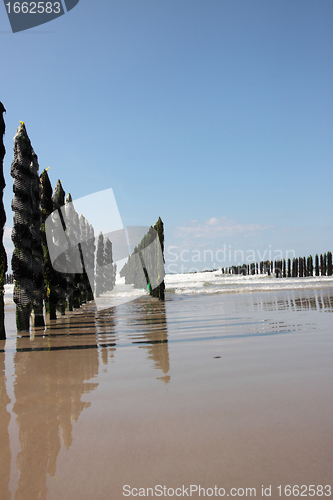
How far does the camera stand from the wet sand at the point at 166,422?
183cm

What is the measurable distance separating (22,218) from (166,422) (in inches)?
387

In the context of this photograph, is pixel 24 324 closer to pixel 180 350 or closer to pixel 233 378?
pixel 180 350

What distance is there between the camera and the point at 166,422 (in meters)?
2.51

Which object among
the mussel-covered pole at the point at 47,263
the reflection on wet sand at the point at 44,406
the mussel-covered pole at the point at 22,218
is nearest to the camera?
the reflection on wet sand at the point at 44,406

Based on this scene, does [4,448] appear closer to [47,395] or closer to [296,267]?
[47,395]

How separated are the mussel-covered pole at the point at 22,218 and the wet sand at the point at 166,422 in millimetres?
Answer: 5992

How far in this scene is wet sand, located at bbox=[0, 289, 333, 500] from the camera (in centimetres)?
183

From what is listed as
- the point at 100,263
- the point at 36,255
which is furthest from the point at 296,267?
the point at 36,255

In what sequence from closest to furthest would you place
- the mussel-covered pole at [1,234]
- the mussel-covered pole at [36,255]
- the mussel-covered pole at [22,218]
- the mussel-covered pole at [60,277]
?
the mussel-covered pole at [1,234], the mussel-covered pole at [22,218], the mussel-covered pole at [36,255], the mussel-covered pole at [60,277]

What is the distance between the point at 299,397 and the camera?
9.56ft

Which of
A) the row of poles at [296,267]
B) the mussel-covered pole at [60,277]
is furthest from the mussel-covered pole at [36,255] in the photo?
the row of poles at [296,267]

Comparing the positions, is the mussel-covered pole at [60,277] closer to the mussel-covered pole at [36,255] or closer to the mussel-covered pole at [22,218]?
the mussel-covered pole at [36,255]

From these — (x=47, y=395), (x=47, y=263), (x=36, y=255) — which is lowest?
(x=47, y=395)

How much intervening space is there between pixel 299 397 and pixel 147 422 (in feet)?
4.63
